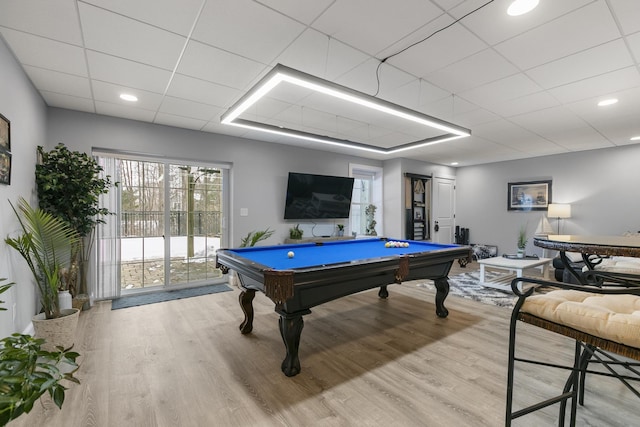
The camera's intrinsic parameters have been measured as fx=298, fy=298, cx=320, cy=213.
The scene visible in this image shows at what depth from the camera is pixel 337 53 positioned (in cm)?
252

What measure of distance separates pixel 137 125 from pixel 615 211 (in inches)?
345

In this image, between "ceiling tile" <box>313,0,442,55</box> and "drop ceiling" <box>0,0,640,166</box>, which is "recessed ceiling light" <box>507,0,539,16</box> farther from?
"ceiling tile" <box>313,0,442,55</box>

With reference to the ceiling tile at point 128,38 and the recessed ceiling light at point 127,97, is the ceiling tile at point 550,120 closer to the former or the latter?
the ceiling tile at point 128,38

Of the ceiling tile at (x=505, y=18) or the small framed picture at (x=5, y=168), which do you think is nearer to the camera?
the ceiling tile at (x=505, y=18)

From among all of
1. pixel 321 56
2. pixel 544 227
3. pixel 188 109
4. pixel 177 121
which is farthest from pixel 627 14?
pixel 544 227

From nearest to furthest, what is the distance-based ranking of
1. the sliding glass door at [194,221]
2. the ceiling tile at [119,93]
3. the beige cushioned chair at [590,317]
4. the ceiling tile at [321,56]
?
1. the beige cushioned chair at [590,317]
2. the ceiling tile at [321,56]
3. the ceiling tile at [119,93]
4. the sliding glass door at [194,221]

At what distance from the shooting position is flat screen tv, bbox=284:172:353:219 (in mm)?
5652

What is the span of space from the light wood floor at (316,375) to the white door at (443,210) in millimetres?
4602

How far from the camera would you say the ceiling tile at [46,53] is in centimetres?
230

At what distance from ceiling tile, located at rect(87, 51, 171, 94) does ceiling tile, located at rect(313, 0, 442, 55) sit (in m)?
1.72

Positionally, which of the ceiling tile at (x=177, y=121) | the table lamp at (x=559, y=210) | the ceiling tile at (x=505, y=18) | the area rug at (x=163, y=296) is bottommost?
the area rug at (x=163, y=296)

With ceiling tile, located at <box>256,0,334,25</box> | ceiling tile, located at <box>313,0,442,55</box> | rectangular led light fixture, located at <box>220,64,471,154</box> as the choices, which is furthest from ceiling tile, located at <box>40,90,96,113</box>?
ceiling tile, located at <box>313,0,442,55</box>

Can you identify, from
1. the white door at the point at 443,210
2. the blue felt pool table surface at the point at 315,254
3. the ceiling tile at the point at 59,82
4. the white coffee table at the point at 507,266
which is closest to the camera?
the blue felt pool table surface at the point at 315,254

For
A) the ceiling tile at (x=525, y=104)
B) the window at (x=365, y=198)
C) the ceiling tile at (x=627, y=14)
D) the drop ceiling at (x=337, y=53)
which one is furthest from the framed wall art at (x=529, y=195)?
the ceiling tile at (x=627, y=14)
